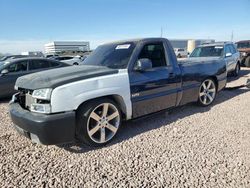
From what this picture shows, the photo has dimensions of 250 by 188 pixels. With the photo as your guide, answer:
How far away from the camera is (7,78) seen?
722cm

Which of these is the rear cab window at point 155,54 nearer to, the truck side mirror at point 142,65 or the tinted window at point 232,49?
the truck side mirror at point 142,65

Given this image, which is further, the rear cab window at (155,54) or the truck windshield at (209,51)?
the truck windshield at (209,51)

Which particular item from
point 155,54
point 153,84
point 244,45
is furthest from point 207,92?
point 244,45

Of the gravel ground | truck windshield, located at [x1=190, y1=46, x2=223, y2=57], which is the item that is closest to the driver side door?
the gravel ground

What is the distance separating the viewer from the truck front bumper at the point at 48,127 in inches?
120

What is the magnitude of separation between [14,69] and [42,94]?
5.24 metres

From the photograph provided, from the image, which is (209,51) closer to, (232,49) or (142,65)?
(232,49)

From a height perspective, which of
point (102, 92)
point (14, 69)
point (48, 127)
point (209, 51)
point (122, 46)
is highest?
point (122, 46)

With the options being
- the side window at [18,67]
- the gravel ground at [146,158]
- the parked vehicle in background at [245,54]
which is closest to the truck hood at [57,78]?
the gravel ground at [146,158]

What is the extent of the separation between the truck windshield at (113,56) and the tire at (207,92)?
7.50 ft

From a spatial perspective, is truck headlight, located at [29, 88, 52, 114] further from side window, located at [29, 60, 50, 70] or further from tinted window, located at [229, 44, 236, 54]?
tinted window, located at [229, 44, 236, 54]

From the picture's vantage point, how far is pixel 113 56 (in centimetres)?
432

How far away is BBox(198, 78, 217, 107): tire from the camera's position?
5.55 m

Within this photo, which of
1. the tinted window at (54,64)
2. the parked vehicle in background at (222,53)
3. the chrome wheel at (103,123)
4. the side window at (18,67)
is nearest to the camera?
the chrome wheel at (103,123)
